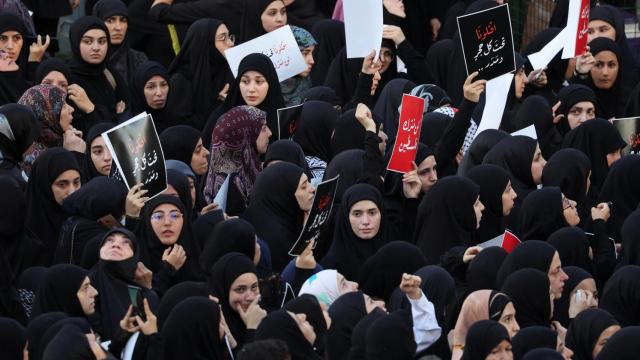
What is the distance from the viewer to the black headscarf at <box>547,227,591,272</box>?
1166cm

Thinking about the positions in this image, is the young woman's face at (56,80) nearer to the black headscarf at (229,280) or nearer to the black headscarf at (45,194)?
the black headscarf at (45,194)

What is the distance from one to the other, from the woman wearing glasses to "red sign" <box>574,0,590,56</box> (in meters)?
3.73

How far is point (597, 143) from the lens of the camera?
13.3 metres

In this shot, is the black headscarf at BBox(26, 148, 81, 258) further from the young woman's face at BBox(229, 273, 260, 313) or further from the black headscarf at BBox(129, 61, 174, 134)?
the black headscarf at BBox(129, 61, 174, 134)

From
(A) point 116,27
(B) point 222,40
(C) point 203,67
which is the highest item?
(A) point 116,27

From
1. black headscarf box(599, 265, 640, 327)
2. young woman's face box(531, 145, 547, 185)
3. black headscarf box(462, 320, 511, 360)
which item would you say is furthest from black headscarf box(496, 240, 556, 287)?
young woman's face box(531, 145, 547, 185)

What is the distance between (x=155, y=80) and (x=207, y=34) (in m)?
0.74

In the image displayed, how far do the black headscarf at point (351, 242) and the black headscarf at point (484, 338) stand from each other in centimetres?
183

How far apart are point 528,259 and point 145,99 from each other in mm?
3861

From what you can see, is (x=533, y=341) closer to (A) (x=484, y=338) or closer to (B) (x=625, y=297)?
(A) (x=484, y=338)

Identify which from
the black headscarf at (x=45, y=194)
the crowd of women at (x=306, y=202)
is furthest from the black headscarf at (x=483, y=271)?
the black headscarf at (x=45, y=194)

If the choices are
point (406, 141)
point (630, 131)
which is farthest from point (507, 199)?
point (630, 131)

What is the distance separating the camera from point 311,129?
514 inches

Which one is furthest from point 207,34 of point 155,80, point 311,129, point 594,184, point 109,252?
point 109,252
